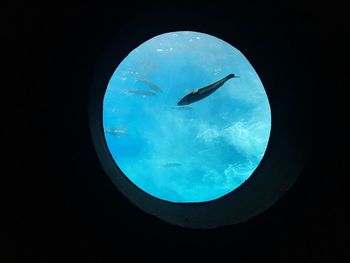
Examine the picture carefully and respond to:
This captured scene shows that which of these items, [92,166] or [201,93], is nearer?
[92,166]

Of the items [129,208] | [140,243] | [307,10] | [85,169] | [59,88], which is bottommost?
[140,243]

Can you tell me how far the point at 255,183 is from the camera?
2.57m

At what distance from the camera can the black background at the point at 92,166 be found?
1.69m

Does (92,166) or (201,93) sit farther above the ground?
(201,93)

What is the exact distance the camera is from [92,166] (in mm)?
1813

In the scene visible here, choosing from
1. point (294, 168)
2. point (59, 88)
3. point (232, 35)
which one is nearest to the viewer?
point (59, 88)

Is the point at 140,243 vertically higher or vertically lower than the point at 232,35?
lower

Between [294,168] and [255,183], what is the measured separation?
0.61m

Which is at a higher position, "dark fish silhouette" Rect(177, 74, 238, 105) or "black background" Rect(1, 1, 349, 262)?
"dark fish silhouette" Rect(177, 74, 238, 105)

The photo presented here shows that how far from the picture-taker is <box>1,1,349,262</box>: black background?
5.55 feet

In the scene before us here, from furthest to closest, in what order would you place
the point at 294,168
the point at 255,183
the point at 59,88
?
the point at 255,183
the point at 294,168
the point at 59,88

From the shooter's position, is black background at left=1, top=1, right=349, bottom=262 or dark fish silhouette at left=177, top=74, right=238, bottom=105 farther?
dark fish silhouette at left=177, top=74, right=238, bottom=105

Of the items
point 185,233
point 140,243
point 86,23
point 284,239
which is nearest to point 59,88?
point 86,23

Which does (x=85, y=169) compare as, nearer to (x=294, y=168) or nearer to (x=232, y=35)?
(x=294, y=168)
